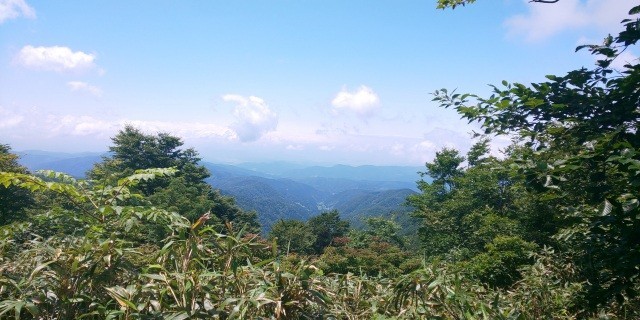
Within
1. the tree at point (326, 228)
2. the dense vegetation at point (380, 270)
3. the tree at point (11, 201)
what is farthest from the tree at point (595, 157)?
the tree at point (326, 228)

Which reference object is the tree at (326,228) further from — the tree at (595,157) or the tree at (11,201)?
the tree at (595,157)

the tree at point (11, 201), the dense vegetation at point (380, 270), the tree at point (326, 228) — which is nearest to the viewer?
the dense vegetation at point (380, 270)

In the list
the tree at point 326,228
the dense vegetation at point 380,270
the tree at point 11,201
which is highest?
the dense vegetation at point 380,270

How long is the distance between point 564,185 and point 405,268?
52.8ft

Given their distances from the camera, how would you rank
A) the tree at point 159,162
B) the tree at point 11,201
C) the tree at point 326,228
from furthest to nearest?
the tree at point 326,228 → the tree at point 159,162 → the tree at point 11,201

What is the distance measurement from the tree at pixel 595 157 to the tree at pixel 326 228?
3549 cm

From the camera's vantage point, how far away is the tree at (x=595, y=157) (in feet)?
5.18

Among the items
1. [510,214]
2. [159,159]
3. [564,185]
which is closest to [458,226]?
[510,214]

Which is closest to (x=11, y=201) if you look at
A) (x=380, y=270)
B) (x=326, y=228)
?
(x=380, y=270)

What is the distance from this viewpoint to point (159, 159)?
36688 mm

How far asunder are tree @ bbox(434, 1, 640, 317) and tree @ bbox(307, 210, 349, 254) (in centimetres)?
3549

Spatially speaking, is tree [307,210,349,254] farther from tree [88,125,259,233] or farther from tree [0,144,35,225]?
tree [0,144,35,225]

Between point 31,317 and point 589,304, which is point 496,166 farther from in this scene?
point 31,317

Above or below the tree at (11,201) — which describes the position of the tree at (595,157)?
above
